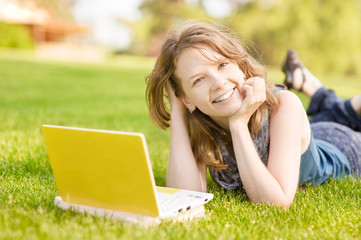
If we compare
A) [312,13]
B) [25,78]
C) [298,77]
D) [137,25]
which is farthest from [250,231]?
[137,25]

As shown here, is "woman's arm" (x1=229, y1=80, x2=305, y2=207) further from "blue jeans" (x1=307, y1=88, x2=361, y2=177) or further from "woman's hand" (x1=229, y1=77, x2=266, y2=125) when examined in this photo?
"blue jeans" (x1=307, y1=88, x2=361, y2=177)

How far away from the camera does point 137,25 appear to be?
136 feet

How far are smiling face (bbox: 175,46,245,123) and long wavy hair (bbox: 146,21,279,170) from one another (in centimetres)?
5

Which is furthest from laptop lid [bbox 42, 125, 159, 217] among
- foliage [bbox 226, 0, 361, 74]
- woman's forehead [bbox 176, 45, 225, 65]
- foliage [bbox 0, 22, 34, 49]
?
foliage [bbox 226, 0, 361, 74]

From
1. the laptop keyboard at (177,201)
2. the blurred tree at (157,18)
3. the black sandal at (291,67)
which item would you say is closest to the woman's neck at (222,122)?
the laptop keyboard at (177,201)

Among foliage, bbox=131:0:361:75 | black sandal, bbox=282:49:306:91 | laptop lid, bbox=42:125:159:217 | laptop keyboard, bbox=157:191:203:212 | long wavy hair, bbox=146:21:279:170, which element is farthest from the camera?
foliage, bbox=131:0:361:75

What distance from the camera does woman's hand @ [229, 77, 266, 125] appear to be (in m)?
2.32

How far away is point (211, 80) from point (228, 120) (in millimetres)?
289

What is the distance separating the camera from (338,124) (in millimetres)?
3594

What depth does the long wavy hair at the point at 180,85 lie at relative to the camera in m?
2.45

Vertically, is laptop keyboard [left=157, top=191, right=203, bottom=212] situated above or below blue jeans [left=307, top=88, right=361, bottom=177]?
above

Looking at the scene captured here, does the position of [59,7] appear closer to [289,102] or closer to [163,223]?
[289,102]

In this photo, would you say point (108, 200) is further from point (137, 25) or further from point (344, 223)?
point (137, 25)

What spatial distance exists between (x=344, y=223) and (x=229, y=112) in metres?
0.75
